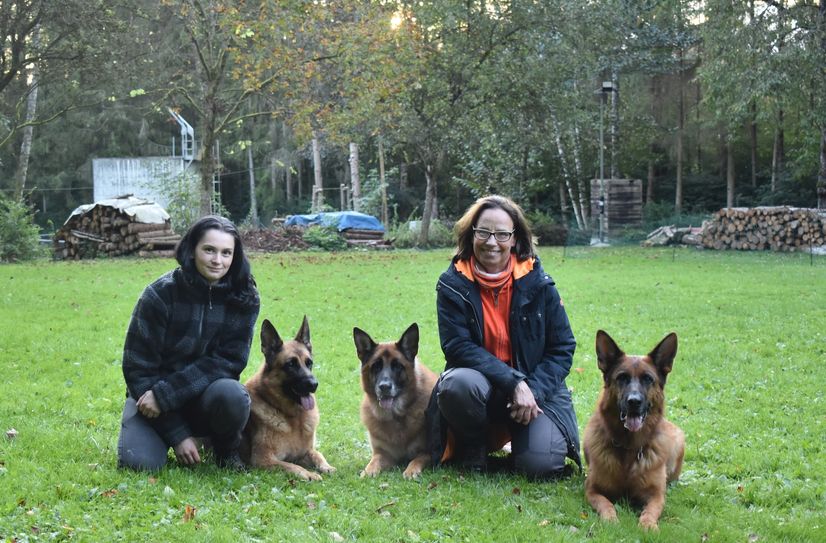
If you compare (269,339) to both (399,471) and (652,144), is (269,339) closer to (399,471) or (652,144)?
(399,471)

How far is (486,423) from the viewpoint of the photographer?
16.5 ft

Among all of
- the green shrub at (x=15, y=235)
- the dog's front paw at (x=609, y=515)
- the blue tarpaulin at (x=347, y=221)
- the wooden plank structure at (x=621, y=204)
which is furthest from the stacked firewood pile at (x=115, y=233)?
the dog's front paw at (x=609, y=515)

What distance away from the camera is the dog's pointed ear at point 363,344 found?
5.10m

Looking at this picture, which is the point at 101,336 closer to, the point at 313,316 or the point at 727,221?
the point at 313,316

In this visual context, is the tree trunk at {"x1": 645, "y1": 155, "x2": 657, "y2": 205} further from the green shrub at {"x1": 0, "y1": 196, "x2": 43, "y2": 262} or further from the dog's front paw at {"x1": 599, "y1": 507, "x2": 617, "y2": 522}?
the dog's front paw at {"x1": 599, "y1": 507, "x2": 617, "y2": 522}

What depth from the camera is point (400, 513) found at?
169 inches

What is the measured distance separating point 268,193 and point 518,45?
78.7 feet

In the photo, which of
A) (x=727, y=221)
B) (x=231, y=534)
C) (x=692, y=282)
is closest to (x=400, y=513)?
(x=231, y=534)

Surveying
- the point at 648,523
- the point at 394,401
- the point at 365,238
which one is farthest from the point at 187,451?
the point at 365,238

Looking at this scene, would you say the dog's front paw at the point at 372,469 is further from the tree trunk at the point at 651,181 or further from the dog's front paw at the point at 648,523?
the tree trunk at the point at 651,181

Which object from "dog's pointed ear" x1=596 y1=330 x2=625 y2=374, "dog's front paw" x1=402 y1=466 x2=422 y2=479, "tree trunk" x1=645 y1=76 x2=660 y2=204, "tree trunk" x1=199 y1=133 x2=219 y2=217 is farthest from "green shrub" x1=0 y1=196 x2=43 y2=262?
"tree trunk" x1=645 y1=76 x2=660 y2=204

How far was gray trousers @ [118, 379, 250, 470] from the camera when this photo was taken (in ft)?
15.8

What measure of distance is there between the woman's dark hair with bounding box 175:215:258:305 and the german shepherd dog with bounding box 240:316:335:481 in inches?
10.8

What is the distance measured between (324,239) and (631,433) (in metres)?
25.5
